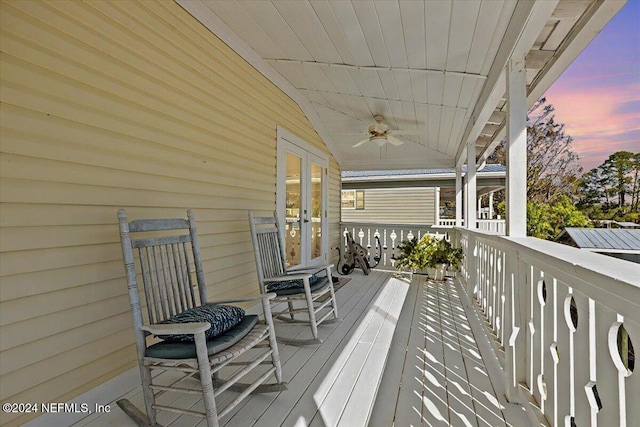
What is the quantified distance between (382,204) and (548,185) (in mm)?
10257

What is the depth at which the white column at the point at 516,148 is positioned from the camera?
→ 2.24m

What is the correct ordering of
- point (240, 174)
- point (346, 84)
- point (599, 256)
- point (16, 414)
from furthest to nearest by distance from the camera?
point (346, 84), point (240, 174), point (16, 414), point (599, 256)

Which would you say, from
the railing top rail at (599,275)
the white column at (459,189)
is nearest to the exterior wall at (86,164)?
the railing top rail at (599,275)

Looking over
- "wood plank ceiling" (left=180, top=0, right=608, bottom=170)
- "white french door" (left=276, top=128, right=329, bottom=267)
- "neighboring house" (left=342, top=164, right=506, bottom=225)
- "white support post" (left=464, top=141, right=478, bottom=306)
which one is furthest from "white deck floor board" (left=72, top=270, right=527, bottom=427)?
"neighboring house" (left=342, top=164, right=506, bottom=225)

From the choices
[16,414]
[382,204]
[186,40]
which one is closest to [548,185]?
[186,40]

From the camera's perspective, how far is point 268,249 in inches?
130

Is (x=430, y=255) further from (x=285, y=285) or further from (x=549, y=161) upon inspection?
(x=285, y=285)

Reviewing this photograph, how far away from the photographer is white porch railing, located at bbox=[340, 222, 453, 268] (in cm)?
648

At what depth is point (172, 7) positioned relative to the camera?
245cm

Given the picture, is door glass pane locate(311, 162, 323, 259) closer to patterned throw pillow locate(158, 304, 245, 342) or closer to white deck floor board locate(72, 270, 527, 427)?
white deck floor board locate(72, 270, 527, 427)

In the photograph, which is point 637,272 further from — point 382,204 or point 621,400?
point 382,204

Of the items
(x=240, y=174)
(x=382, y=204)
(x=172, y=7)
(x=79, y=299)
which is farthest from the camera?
(x=382, y=204)

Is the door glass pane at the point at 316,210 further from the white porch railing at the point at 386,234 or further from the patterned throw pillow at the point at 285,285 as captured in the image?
the patterned throw pillow at the point at 285,285

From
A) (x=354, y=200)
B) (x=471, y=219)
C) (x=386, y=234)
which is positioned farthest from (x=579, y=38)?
(x=354, y=200)
